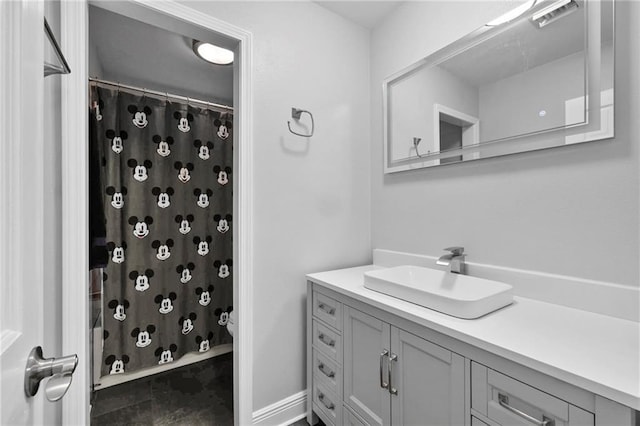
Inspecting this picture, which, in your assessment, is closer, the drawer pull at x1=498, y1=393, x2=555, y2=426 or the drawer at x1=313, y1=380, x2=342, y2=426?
the drawer pull at x1=498, y1=393, x2=555, y2=426

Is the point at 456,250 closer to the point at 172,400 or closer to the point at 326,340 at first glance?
the point at 326,340

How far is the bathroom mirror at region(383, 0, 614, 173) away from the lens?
1085mm

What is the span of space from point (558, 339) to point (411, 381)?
50cm

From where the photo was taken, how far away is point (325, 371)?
60.7 inches

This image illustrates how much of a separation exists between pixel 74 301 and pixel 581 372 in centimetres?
163

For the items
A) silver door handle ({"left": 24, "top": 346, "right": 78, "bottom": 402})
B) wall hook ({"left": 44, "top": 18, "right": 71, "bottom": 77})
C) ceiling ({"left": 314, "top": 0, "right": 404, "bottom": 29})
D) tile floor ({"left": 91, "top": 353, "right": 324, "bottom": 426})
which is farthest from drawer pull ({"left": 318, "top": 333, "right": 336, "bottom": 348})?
ceiling ({"left": 314, "top": 0, "right": 404, "bottom": 29})

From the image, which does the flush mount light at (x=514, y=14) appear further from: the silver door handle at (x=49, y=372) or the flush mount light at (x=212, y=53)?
the silver door handle at (x=49, y=372)

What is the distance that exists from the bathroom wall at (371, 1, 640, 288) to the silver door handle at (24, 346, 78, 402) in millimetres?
1511

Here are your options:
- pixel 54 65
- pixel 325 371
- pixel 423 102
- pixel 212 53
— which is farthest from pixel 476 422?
pixel 212 53

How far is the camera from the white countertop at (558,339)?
677 millimetres

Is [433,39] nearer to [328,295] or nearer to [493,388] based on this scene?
[328,295]

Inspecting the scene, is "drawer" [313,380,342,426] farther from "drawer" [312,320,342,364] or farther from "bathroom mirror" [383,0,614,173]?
"bathroom mirror" [383,0,614,173]

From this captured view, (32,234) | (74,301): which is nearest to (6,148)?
(32,234)

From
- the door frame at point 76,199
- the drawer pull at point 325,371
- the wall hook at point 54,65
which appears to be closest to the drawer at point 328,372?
the drawer pull at point 325,371
